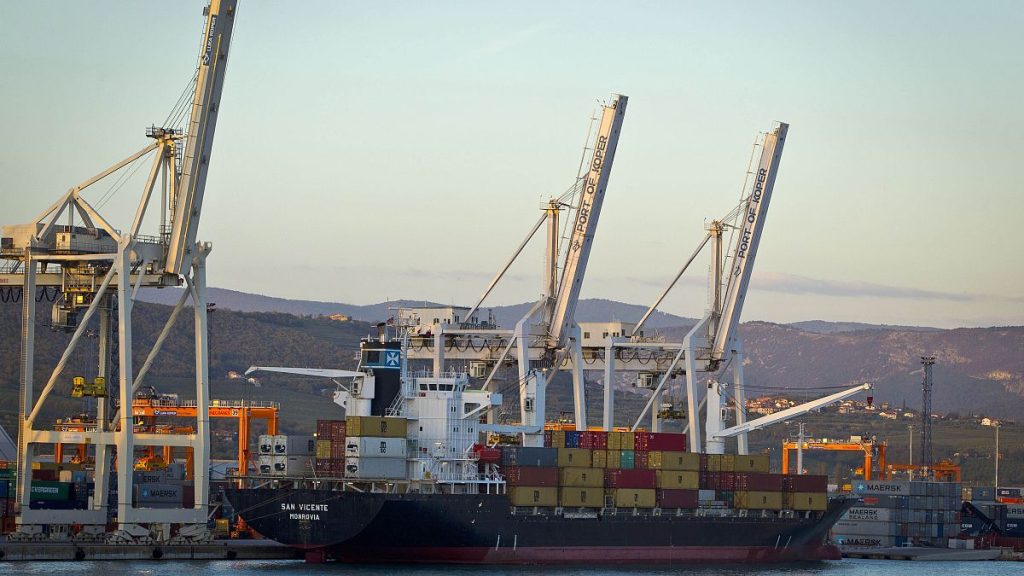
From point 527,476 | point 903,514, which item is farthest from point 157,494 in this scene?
point 903,514

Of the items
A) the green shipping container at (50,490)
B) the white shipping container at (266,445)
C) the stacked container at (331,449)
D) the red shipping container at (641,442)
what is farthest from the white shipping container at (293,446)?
the red shipping container at (641,442)

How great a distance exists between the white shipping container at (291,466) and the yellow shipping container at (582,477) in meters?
8.63

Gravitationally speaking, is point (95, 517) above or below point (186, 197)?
below

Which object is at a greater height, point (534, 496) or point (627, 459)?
point (627, 459)

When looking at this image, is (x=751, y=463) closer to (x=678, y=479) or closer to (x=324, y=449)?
(x=678, y=479)

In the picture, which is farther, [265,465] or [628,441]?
[628,441]

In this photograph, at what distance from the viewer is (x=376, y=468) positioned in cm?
5309

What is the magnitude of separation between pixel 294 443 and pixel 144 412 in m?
12.0

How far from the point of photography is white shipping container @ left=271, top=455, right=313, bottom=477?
53375mm

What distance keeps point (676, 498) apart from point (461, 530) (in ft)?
29.6

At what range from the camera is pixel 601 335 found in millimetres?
69250

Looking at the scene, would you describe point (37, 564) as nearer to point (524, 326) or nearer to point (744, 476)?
point (524, 326)

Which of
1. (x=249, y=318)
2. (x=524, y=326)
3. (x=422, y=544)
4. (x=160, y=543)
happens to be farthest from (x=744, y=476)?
(x=249, y=318)

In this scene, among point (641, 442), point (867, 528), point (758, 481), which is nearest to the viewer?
point (641, 442)
